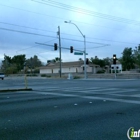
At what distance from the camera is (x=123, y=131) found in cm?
611

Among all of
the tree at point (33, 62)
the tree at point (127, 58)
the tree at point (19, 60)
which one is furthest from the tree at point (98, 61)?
the tree at point (33, 62)

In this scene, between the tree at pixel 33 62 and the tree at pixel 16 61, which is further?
the tree at pixel 33 62

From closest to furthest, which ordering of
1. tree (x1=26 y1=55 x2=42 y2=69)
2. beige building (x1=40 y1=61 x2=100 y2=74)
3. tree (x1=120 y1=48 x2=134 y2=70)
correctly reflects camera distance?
beige building (x1=40 y1=61 x2=100 y2=74), tree (x1=120 y1=48 x2=134 y2=70), tree (x1=26 y1=55 x2=42 y2=69)

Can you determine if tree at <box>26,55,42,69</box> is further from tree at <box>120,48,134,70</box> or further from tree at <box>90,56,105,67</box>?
tree at <box>120,48,134,70</box>

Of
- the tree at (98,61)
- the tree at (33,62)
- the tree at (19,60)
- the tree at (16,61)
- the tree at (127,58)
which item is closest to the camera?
the tree at (127,58)

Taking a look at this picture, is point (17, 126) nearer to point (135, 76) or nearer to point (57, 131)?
point (57, 131)

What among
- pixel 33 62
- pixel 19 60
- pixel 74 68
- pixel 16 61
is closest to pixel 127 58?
pixel 74 68

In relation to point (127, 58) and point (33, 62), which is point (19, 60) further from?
point (127, 58)

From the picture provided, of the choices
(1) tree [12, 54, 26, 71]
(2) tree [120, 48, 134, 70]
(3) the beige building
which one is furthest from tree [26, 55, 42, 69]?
(2) tree [120, 48, 134, 70]

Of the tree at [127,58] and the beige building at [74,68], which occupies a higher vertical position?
the tree at [127,58]

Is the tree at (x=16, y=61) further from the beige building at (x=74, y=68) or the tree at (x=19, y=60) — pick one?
the beige building at (x=74, y=68)

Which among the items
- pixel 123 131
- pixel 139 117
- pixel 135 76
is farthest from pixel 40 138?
pixel 135 76

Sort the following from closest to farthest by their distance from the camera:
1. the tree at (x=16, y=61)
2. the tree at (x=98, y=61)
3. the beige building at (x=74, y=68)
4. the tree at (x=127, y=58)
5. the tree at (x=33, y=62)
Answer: the beige building at (x=74, y=68)
the tree at (x=127, y=58)
the tree at (x=98, y=61)
the tree at (x=16, y=61)
the tree at (x=33, y=62)

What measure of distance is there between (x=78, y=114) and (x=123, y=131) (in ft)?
8.33
